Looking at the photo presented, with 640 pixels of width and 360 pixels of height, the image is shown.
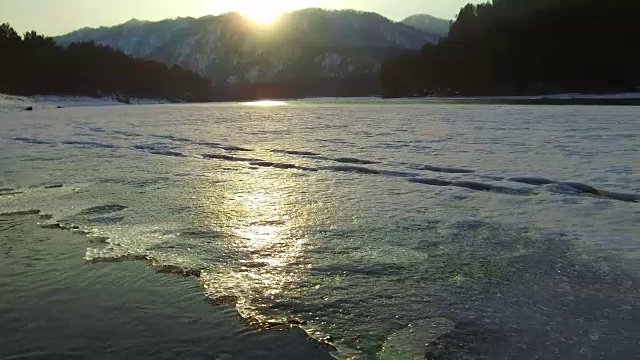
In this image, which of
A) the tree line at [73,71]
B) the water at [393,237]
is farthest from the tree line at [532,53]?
the water at [393,237]

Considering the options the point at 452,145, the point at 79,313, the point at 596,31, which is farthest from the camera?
the point at 596,31

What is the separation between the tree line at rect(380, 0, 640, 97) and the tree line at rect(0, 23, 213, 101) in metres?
57.7

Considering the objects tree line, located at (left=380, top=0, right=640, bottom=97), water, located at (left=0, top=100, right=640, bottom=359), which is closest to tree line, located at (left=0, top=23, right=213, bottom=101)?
tree line, located at (left=380, top=0, right=640, bottom=97)

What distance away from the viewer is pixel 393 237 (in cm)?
444

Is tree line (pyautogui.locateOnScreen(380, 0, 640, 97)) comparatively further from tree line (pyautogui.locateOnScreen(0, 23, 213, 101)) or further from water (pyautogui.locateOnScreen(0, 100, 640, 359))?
water (pyautogui.locateOnScreen(0, 100, 640, 359))

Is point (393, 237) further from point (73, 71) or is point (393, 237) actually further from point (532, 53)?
point (73, 71)

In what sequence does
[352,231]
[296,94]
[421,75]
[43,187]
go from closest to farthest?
[352,231] < [43,187] < [421,75] < [296,94]

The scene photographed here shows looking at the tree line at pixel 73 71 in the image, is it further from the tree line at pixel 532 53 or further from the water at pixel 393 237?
the water at pixel 393 237

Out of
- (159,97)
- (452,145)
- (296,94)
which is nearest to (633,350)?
(452,145)

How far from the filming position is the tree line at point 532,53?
7124cm

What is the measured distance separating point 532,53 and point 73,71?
80.5 m

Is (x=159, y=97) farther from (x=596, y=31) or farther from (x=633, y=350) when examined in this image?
(x=633, y=350)

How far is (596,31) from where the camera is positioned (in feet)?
243

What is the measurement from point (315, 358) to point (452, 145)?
31.0ft
